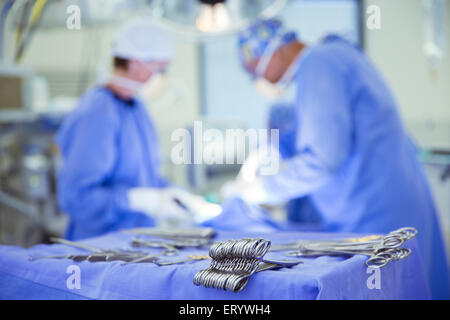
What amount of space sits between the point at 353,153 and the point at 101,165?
3.13ft

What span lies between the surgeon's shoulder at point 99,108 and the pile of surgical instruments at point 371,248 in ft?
4.07

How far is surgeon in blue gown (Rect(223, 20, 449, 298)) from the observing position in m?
1.78

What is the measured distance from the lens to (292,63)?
2115 mm

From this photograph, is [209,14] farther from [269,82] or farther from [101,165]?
[101,165]

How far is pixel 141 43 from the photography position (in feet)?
7.41

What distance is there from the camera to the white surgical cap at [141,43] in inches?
89.0

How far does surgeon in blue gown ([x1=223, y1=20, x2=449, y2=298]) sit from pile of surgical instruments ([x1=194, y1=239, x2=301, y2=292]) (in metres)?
0.90

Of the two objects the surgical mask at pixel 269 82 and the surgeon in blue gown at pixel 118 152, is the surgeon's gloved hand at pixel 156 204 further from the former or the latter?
the surgical mask at pixel 269 82

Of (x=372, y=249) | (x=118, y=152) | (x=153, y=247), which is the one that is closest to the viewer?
(x=372, y=249)

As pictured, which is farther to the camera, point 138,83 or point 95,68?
point 95,68

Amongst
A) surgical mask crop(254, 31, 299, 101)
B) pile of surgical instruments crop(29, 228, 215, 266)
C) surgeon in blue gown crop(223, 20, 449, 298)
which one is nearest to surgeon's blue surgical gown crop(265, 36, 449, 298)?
surgeon in blue gown crop(223, 20, 449, 298)

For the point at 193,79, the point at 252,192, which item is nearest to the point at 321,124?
the point at 252,192
